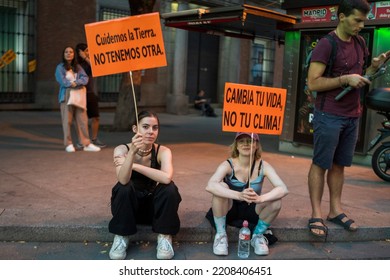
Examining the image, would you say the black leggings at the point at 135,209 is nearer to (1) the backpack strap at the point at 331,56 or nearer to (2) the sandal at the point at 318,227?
(2) the sandal at the point at 318,227

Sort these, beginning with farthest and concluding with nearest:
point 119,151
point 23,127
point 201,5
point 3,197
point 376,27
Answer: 1. point 201,5
2. point 23,127
3. point 376,27
4. point 3,197
5. point 119,151

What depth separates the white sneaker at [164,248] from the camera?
13.2 ft

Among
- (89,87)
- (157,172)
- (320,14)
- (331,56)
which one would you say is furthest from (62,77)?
(331,56)

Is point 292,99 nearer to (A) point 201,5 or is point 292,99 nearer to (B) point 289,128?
(B) point 289,128

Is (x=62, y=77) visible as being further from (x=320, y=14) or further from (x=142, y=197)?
(x=142, y=197)

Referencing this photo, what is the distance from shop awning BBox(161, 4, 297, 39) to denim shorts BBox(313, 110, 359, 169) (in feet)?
11.9

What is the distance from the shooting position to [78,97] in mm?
8211

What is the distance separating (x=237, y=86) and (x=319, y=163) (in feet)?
3.46

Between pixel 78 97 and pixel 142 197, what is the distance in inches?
173

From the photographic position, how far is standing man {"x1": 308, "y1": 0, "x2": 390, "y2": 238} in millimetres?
4355

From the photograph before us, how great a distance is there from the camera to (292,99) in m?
8.97

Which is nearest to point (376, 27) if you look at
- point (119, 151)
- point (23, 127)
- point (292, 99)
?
point (292, 99)

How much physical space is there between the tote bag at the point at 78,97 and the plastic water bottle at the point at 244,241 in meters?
4.82

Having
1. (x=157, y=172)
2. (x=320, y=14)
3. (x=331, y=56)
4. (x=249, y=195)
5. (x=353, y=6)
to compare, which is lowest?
(x=249, y=195)
